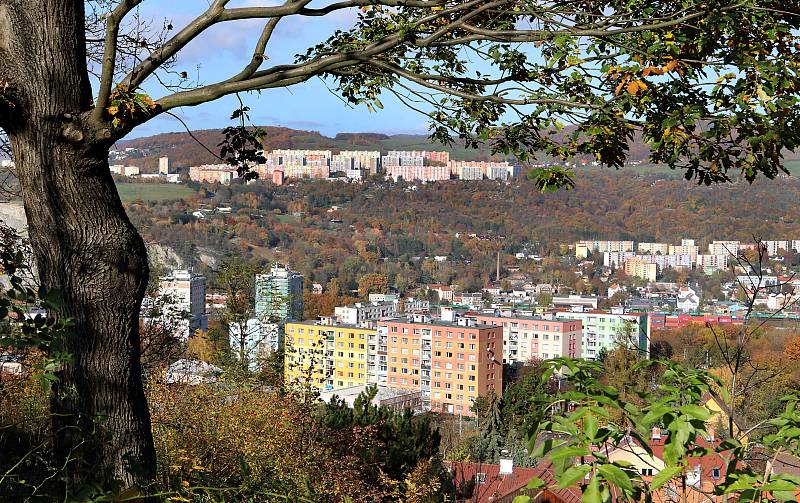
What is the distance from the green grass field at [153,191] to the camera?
70.4m

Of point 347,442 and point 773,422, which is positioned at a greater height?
point 773,422

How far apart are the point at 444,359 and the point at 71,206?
40265 millimetres

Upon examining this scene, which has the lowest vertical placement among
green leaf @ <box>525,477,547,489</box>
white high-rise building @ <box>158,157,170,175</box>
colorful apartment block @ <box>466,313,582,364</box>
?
colorful apartment block @ <box>466,313,582,364</box>

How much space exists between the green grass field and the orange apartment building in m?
33.7

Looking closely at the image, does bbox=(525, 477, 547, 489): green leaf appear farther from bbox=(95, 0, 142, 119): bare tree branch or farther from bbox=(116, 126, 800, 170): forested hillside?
bbox=(116, 126, 800, 170): forested hillside

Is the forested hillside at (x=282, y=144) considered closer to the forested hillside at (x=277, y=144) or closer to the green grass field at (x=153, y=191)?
the forested hillside at (x=277, y=144)

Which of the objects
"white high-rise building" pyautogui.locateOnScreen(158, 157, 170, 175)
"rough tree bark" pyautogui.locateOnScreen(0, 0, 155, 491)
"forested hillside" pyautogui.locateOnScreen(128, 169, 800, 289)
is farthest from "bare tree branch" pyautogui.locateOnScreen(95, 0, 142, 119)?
"white high-rise building" pyautogui.locateOnScreen(158, 157, 170, 175)

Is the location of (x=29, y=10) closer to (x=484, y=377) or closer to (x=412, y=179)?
(x=484, y=377)

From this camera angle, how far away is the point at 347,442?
5289 millimetres

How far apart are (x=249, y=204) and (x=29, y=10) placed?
258 ft

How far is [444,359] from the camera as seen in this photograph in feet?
137

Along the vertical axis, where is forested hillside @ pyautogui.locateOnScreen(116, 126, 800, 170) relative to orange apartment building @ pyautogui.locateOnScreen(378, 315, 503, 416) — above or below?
above

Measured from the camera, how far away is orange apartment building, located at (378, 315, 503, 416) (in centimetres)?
4038

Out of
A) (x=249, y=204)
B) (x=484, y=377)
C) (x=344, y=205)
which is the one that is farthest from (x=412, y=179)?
(x=484, y=377)
